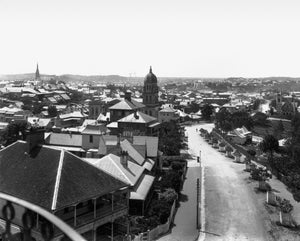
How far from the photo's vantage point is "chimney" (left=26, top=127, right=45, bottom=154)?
2191cm

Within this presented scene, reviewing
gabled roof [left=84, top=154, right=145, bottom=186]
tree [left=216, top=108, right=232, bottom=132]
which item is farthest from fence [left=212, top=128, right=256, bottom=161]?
gabled roof [left=84, top=154, right=145, bottom=186]

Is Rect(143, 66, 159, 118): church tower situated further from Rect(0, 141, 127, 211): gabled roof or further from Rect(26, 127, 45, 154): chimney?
Rect(0, 141, 127, 211): gabled roof

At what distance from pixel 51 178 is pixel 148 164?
20046 mm

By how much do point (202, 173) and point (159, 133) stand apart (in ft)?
53.6

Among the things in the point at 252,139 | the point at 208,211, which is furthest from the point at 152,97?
the point at 208,211

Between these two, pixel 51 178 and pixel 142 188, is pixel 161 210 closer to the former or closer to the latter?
pixel 142 188

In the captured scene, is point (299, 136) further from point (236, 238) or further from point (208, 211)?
point (236, 238)

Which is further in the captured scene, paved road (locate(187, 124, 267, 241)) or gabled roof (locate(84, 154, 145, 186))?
gabled roof (locate(84, 154, 145, 186))

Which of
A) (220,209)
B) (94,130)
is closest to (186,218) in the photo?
(220,209)

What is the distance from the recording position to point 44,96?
419 ft

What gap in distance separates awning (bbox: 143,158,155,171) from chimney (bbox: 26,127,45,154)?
1594cm

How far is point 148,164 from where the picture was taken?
125ft

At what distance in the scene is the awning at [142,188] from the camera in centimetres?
2864

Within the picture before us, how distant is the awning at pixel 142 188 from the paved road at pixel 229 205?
5640 mm
